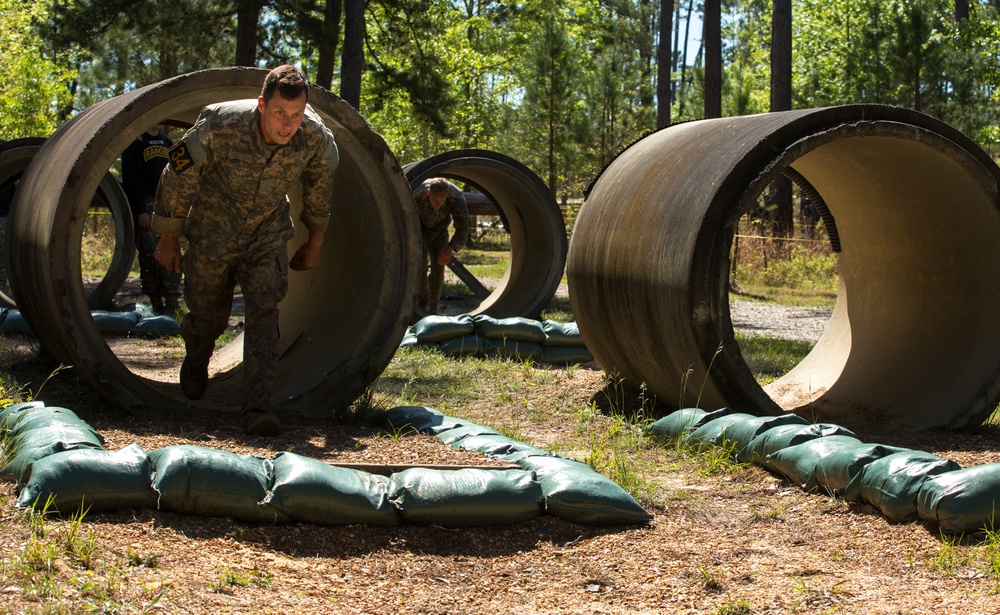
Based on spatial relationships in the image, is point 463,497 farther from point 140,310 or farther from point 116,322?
point 140,310

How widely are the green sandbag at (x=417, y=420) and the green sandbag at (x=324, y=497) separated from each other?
151 cm

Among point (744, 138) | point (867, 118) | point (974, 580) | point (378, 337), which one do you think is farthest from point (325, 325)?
point (974, 580)

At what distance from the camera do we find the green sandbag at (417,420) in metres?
5.67

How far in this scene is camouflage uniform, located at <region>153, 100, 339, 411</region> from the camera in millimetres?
5125

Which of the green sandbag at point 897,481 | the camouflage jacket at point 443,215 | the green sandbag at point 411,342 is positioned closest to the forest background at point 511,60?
the camouflage jacket at point 443,215

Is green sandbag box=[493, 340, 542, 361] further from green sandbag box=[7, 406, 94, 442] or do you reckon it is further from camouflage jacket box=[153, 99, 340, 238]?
green sandbag box=[7, 406, 94, 442]

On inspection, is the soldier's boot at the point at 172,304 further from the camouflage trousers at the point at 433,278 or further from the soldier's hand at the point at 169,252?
the soldier's hand at the point at 169,252

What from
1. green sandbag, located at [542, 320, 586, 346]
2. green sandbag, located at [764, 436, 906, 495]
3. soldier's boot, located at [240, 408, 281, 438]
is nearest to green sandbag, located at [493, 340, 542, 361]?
green sandbag, located at [542, 320, 586, 346]

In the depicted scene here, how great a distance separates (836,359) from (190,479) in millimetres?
5222

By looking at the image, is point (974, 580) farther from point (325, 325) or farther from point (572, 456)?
point (325, 325)

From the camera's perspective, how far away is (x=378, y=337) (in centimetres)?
637

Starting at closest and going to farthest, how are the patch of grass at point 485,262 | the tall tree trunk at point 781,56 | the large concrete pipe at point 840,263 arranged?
1. the large concrete pipe at point 840,263
2. the tall tree trunk at point 781,56
3. the patch of grass at point 485,262

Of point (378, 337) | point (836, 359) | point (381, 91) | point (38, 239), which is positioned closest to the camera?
point (38, 239)

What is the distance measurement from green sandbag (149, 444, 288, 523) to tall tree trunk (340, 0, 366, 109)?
36.4ft
